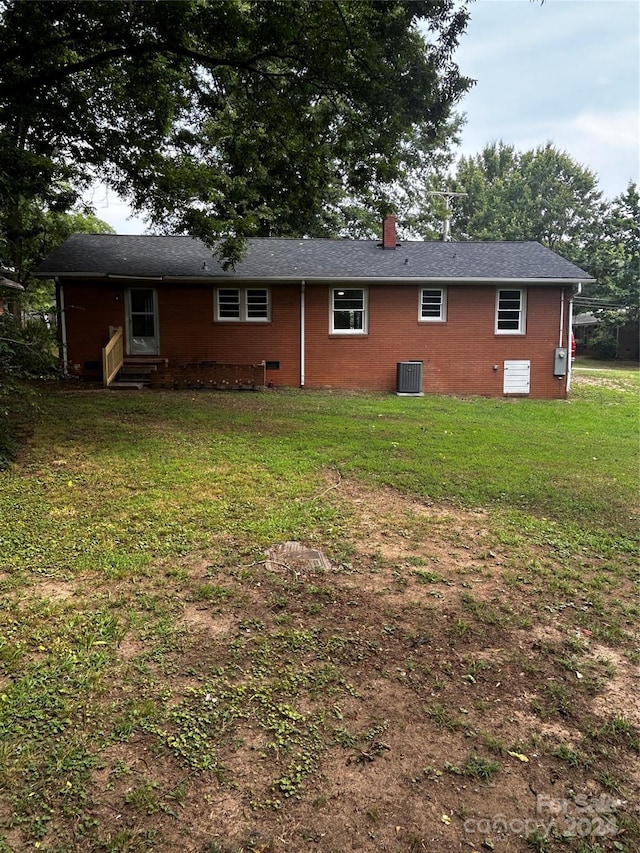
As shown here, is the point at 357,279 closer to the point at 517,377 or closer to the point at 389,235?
the point at 389,235

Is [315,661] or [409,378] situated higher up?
[409,378]

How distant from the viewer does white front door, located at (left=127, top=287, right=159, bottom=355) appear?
14.7 meters

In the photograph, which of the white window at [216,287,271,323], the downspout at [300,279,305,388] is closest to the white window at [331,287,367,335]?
the downspout at [300,279,305,388]

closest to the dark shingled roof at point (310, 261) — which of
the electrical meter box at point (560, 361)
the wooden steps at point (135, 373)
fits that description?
the electrical meter box at point (560, 361)

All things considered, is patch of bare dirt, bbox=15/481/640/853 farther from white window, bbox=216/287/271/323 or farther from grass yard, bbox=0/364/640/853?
white window, bbox=216/287/271/323

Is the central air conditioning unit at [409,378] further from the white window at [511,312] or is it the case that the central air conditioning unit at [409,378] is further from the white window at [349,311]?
the white window at [511,312]

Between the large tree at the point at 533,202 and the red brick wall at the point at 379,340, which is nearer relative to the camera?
the red brick wall at the point at 379,340

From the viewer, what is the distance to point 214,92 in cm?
1114

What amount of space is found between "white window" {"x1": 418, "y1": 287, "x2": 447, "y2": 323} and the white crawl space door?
7.62ft

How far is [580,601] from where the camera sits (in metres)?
3.52

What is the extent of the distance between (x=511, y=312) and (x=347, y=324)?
4.64 metres

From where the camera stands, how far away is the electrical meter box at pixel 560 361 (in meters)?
14.8

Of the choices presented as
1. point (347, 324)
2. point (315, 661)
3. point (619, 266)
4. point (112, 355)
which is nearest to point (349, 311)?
point (347, 324)

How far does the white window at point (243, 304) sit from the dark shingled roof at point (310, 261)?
57cm
